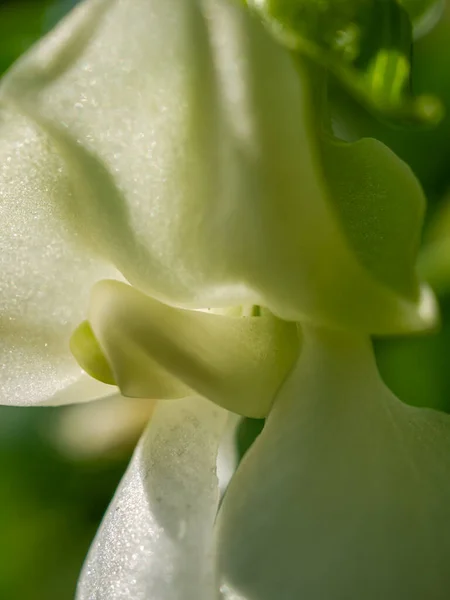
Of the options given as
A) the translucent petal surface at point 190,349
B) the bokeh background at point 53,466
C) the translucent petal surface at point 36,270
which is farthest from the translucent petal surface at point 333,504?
the bokeh background at point 53,466

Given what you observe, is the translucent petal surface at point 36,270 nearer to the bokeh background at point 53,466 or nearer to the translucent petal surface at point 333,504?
the translucent petal surface at point 333,504

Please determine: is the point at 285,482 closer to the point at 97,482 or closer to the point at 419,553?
the point at 419,553

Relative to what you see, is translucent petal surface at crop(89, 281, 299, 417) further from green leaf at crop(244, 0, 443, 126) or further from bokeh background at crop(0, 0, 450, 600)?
bokeh background at crop(0, 0, 450, 600)

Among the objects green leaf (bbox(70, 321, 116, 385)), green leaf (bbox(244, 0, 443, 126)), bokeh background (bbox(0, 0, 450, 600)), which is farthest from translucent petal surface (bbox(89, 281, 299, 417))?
bokeh background (bbox(0, 0, 450, 600))

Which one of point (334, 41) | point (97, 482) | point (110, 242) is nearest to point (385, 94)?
point (334, 41)

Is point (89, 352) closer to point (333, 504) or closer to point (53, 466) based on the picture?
point (333, 504)
